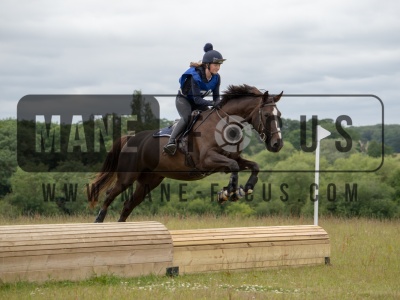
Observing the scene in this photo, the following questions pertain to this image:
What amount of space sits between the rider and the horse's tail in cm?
169

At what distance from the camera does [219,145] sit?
28.9 feet

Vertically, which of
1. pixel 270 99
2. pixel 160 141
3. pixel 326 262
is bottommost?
pixel 326 262

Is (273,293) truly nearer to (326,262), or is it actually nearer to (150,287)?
(150,287)

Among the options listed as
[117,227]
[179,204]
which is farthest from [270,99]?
[179,204]

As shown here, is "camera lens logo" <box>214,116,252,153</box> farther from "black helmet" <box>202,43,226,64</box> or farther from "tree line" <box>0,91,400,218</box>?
"tree line" <box>0,91,400,218</box>

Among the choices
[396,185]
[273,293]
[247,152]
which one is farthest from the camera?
[247,152]

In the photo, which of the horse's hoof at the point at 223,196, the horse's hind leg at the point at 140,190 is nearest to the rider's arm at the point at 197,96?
the horse's hoof at the point at 223,196

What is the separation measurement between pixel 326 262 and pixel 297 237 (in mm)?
764

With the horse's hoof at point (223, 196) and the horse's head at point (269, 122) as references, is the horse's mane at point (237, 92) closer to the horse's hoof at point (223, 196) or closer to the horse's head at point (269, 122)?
the horse's head at point (269, 122)

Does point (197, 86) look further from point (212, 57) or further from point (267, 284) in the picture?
point (267, 284)

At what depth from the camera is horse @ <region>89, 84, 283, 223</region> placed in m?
8.51

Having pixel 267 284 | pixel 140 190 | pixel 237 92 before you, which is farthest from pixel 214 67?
pixel 267 284

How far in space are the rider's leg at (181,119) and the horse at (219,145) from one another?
16cm

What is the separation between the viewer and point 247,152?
160ft
